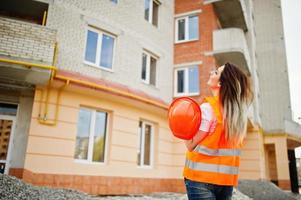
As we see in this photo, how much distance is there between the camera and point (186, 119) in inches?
72.9

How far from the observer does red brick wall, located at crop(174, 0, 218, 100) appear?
46.4 ft

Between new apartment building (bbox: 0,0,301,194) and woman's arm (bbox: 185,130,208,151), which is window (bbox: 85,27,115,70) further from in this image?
woman's arm (bbox: 185,130,208,151)

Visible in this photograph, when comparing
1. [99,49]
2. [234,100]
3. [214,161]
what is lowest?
[214,161]

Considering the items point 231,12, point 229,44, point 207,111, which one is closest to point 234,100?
point 207,111

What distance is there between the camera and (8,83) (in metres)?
8.88

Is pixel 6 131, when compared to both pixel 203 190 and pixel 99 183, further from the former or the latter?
pixel 203 190

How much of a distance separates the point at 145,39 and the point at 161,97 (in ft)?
9.78

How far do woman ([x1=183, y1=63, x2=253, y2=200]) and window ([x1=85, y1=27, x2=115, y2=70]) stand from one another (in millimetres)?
8948

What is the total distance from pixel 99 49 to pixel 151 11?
4522mm

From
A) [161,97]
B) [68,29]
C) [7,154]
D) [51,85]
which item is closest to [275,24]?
[161,97]

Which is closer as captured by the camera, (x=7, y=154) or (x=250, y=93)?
(x=250, y=93)

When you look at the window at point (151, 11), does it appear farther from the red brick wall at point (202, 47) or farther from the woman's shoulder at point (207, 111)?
the woman's shoulder at point (207, 111)

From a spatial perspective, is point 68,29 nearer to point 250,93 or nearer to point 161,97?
point 161,97

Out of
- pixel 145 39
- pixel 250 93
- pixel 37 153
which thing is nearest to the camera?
pixel 250 93
